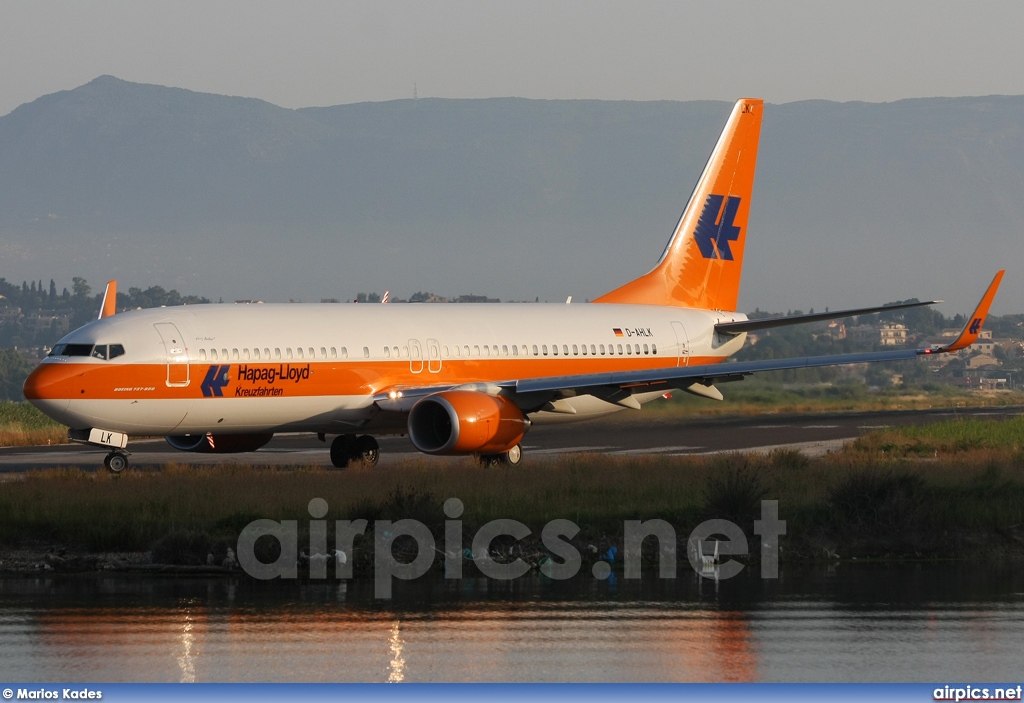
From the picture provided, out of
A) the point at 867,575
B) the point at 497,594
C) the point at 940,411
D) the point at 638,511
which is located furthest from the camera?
the point at 940,411

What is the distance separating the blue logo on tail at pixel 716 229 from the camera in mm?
42312

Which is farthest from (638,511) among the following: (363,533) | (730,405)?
(730,405)

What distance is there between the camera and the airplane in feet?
96.9

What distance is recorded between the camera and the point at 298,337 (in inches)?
1252

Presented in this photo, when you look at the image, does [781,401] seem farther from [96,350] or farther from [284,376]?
[96,350]

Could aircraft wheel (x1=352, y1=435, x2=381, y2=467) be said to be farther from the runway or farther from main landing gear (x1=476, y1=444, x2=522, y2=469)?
main landing gear (x1=476, y1=444, x2=522, y2=469)

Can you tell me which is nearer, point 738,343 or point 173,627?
point 173,627

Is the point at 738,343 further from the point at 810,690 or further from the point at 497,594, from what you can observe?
the point at 810,690

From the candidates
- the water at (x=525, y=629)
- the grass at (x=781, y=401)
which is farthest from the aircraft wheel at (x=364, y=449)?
the water at (x=525, y=629)

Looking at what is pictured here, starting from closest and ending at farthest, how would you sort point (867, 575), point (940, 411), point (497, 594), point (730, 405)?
point (497, 594) → point (867, 575) → point (730, 405) → point (940, 411)

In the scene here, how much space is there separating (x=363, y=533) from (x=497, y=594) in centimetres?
370

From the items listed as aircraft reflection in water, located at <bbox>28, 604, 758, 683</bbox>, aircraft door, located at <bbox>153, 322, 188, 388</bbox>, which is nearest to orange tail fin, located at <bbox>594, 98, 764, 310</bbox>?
aircraft door, located at <bbox>153, 322, 188, 388</bbox>

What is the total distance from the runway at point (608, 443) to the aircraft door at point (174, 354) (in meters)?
4.09

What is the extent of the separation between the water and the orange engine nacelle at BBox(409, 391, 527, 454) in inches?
481
